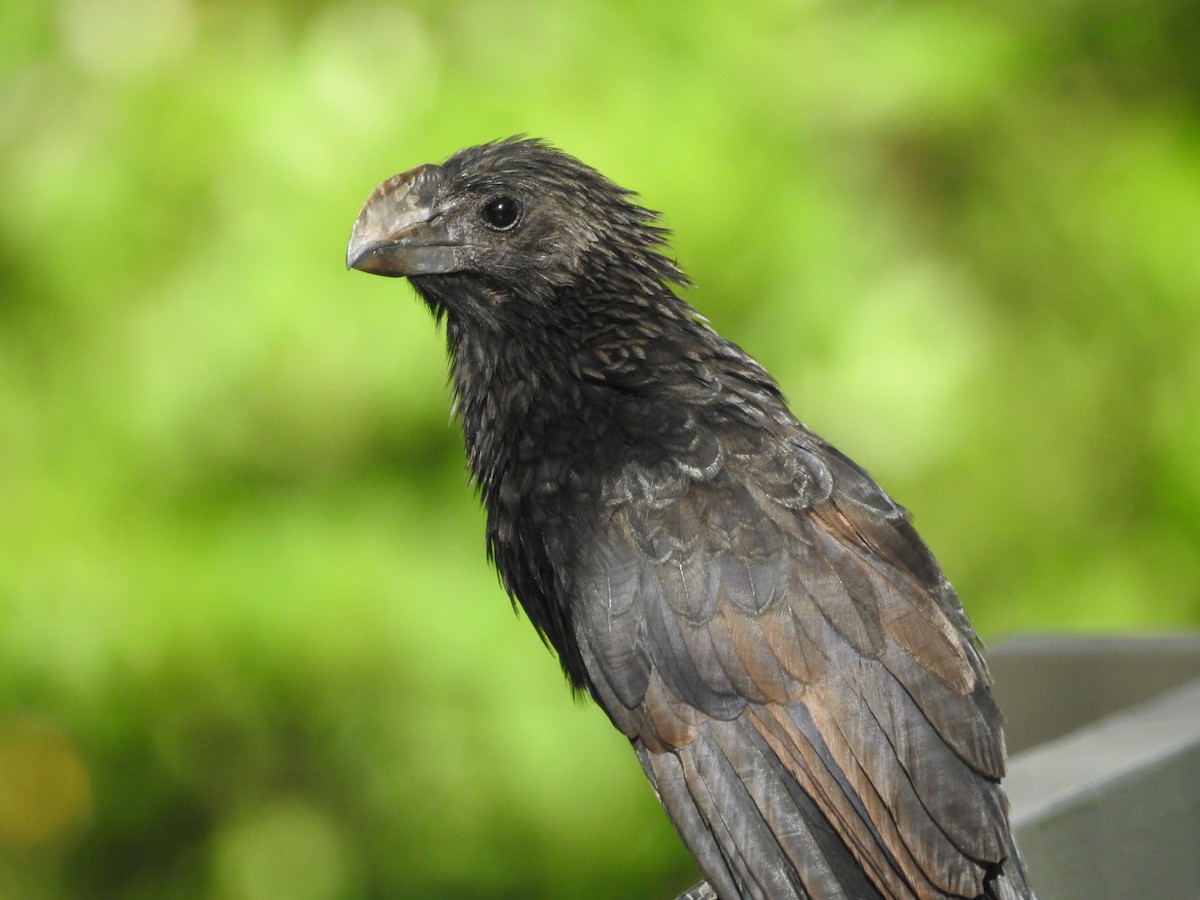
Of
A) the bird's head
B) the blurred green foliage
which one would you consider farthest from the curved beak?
the blurred green foliage

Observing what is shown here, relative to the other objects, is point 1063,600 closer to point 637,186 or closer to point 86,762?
point 637,186

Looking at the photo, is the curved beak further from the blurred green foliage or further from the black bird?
the blurred green foliage

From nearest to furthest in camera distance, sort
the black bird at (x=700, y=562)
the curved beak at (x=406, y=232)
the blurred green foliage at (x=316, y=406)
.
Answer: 1. the black bird at (x=700, y=562)
2. the curved beak at (x=406, y=232)
3. the blurred green foliage at (x=316, y=406)

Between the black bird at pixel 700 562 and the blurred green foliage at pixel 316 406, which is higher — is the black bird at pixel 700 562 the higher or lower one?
the lower one

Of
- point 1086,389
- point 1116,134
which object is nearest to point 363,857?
point 1086,389

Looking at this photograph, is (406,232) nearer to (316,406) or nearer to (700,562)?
(700,562)

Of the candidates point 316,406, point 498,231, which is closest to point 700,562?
point 498,231

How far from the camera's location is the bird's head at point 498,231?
2.62 meters

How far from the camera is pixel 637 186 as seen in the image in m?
4.15

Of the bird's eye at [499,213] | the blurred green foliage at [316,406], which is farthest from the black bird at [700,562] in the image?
the blurred green foliage at [316,406]

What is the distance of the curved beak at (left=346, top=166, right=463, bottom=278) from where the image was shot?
2.60 m

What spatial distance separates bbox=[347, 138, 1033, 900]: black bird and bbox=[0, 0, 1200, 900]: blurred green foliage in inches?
51.1

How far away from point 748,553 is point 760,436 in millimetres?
239

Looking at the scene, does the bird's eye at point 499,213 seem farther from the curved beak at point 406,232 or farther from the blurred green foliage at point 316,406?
the blurred green foliage at point 316,406
